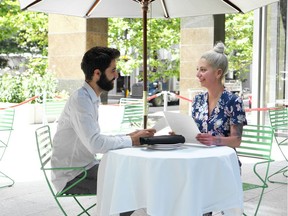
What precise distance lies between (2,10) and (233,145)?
16536mm

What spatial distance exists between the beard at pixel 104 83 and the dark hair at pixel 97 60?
5 cm

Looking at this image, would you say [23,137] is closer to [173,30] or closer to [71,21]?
[71,21]

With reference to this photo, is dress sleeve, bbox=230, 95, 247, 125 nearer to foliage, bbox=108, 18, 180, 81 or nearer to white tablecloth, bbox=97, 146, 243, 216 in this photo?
white tablecloth, bbox=97, 146, 243, 216

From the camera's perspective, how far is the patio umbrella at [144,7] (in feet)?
18.4

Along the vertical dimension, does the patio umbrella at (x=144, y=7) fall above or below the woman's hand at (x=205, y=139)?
above

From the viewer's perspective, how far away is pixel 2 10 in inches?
742

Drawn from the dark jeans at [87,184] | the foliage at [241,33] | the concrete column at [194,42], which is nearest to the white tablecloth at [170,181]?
the dark jeans at [87,184]

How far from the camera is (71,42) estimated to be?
14984mm

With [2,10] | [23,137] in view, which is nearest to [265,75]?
[23,137]

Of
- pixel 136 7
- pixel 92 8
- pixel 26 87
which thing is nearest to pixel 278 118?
pixel 136 7

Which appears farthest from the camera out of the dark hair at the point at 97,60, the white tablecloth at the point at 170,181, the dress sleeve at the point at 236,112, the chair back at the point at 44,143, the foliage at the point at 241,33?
the foliage at the point at 241,33

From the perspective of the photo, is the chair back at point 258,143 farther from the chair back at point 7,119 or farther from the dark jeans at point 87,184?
the chair back at point 7,119

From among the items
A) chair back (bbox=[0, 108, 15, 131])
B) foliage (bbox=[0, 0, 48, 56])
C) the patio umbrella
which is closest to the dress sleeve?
the patio umbrella

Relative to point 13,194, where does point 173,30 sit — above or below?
above
